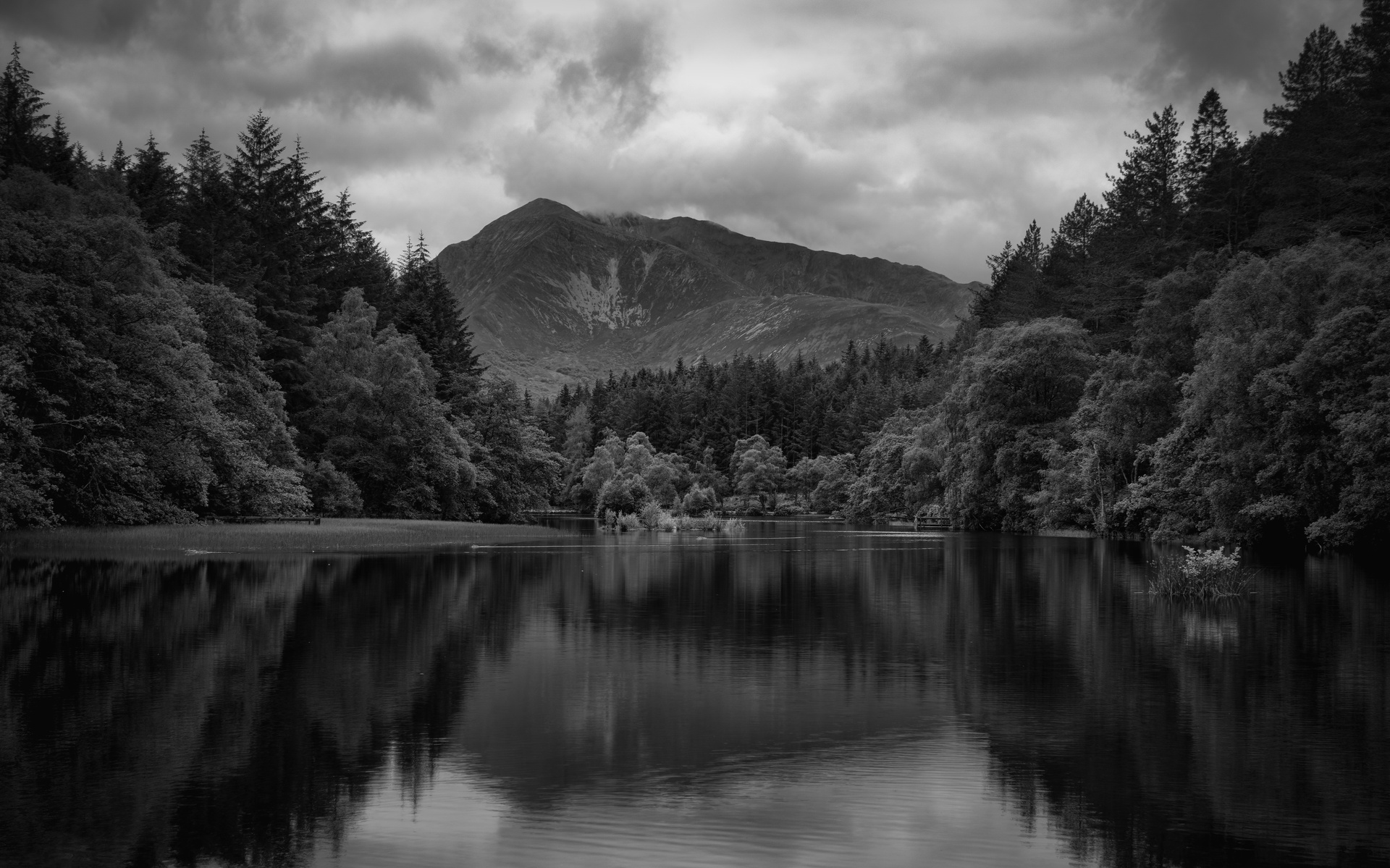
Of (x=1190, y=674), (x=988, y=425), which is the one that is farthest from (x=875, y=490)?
(x=1190, y=674)

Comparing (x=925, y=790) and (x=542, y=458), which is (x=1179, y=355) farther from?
(x=925, y=790)

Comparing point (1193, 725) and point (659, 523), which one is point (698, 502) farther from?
point (1193, 725)

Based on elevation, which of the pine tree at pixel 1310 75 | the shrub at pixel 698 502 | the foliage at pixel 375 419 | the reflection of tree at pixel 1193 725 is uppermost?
the pine tree at pixel 1310 75

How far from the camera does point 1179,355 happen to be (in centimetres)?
8581

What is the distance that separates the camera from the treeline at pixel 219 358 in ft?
181

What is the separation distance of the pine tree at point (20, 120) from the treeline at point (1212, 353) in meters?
79.8

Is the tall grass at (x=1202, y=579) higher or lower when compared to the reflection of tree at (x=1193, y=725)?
higher

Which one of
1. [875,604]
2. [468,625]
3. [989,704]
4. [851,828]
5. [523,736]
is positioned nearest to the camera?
[851,828]

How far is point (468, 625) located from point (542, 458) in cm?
8958

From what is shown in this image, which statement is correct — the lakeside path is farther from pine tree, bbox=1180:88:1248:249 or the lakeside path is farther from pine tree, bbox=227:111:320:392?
pine tree, bbox=1180:88:1248:249

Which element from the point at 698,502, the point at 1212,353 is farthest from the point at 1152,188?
the point at 698,502

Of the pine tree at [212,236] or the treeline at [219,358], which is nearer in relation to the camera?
the treeline at [219,358]

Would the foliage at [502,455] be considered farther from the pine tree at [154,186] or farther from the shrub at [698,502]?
the shrub at [698,502]

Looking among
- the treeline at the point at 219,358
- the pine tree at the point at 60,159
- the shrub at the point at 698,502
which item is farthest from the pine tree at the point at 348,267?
the shrub at the point at 698,502
